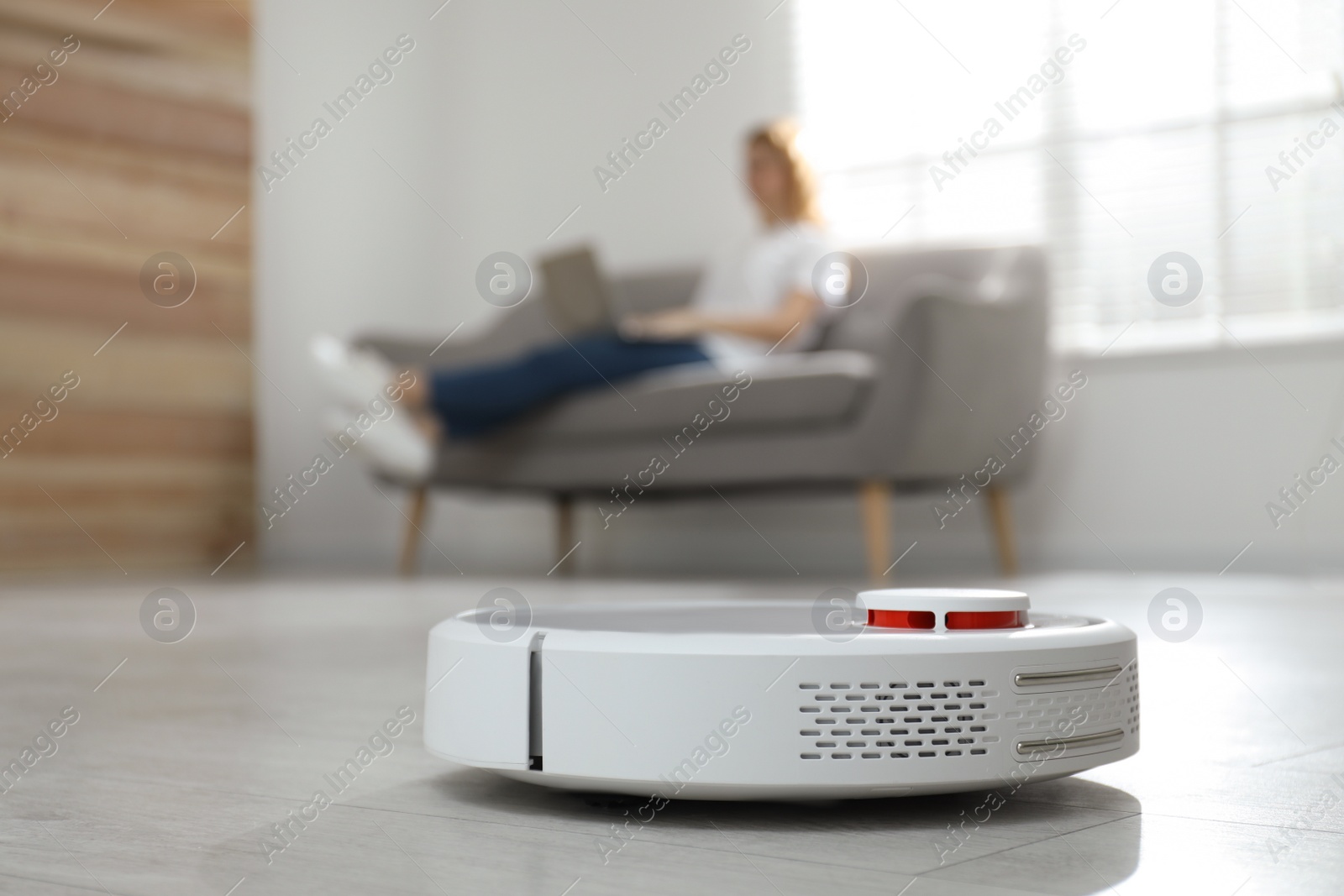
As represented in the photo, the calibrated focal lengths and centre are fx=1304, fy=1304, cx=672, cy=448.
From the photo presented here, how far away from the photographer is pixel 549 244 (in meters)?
4.56

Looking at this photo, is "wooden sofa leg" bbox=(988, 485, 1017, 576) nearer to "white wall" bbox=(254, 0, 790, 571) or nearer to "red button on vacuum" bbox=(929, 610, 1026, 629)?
"white wall" bbox=(254, 0, 790, 571)

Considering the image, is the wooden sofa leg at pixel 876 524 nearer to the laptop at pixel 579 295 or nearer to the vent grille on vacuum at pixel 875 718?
the laptop at pixel 579 295

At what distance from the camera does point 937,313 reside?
9.29 ft

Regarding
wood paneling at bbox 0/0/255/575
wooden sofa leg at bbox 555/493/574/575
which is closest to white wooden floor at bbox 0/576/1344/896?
wooden sofa leg at bbox 555/493/574/575

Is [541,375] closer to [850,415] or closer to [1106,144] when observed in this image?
[850,415]

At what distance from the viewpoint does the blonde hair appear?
3.39 m

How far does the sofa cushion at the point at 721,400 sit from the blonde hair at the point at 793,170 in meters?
0.38

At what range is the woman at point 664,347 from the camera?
3.30m

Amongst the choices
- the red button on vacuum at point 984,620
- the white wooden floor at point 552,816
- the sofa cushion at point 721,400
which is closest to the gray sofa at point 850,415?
the sofa cushion at point 721,400

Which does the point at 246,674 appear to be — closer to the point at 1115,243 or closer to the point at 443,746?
the point at 443,746

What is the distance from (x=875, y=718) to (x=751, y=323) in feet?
9.02

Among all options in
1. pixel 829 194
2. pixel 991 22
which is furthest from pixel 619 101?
pixel 991 22

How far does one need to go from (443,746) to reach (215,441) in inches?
151

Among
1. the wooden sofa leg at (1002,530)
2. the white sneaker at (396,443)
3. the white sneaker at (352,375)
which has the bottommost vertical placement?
the wooden sofa leg at (1002,530)
